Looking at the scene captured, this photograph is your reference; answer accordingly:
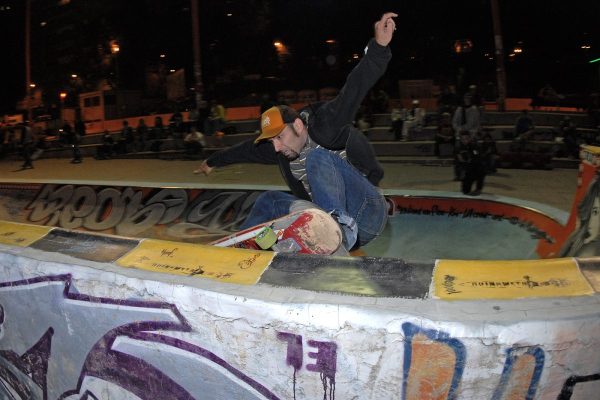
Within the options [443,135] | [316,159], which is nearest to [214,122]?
[443,135]

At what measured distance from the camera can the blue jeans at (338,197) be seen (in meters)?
2.62

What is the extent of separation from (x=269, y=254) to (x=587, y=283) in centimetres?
115

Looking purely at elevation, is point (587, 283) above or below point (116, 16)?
below

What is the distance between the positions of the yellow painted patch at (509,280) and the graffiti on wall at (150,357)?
183 millimetres

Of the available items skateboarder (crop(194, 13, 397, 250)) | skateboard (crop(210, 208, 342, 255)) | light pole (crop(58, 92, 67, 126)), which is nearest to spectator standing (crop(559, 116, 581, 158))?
skateboarder (crop(194, 13, 397, 250))

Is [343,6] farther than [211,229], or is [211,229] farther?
[343,6]

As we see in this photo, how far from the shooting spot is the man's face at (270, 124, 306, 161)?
274cm

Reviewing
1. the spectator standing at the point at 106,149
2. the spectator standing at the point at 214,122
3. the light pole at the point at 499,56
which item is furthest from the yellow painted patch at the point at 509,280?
the spectator standing at the point at 106,149

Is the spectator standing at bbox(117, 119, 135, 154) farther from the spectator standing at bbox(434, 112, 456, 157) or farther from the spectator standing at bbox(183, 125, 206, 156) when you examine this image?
the spectator standing at bbox(434, 112, 456, 157)

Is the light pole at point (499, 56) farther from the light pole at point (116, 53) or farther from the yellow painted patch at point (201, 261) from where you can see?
the light pole at point (116, 53)

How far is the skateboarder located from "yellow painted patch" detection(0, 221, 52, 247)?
1.41 m

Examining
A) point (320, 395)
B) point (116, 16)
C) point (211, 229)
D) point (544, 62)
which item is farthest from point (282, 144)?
point (116, 16)

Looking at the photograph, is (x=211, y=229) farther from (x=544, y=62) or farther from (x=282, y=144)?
(x=544, y=62)

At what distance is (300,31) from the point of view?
28.1 meters
